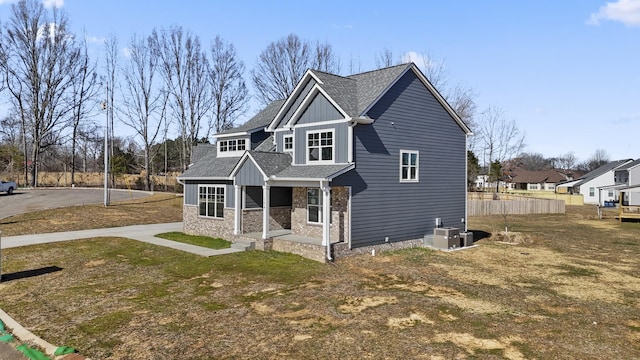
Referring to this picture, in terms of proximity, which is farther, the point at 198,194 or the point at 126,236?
the point at 198,194

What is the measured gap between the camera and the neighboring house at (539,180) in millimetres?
92488

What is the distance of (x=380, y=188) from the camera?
17.5 m

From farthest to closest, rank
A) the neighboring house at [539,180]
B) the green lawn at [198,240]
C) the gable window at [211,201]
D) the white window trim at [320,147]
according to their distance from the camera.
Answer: the neighboring house at [539,180] → the gable window at [211,201] → the green lawn at [198,240] → the white window trim at [320,147]

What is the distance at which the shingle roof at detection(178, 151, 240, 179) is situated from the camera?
2106cm

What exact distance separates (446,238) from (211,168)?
1291 centimetres

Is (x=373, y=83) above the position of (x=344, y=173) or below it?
above

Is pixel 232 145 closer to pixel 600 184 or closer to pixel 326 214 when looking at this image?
pixel 326 214

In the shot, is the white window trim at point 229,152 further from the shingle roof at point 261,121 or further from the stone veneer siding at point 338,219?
the stone veneer siding at point 338,219

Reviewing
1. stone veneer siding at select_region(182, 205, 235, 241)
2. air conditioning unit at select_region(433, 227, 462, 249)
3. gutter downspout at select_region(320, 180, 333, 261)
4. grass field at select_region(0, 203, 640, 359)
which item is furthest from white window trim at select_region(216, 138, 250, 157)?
air conditioning unit at select_region(433, 227, 462, 249)

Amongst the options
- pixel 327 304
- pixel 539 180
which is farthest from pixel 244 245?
pixel 539 180

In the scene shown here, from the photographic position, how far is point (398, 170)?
722 inches

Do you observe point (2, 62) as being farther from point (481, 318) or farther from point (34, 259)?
point (481, 318)

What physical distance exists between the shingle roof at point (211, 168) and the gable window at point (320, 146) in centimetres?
492

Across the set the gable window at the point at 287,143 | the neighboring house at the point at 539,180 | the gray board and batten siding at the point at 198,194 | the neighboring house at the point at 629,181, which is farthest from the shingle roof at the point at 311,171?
the neighboring house at the point at 539,180
